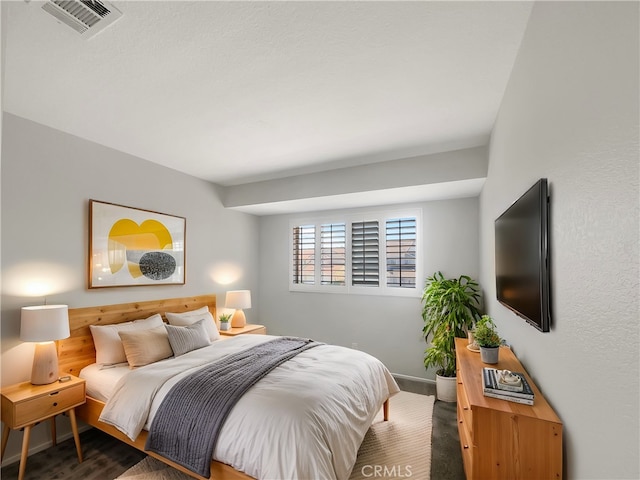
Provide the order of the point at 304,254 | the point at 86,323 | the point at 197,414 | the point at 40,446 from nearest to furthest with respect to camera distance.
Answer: the point at 197,414 → the point at 40,446 → the point at 86,323 → the point at 304,254

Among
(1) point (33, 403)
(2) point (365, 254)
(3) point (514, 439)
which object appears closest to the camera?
(3) point (514, 439)

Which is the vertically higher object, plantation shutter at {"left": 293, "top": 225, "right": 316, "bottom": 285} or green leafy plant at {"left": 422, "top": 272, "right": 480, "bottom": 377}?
plantation shutter at {"left": 293, "top": 225, "right": 316, "bottom": 285}

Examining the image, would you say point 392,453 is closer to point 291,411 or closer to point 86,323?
point 291,411

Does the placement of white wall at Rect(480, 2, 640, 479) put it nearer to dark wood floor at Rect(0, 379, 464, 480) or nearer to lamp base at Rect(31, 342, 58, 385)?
dark wood floor at Rect(0, 379, 464, 480)

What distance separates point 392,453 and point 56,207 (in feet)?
11.3

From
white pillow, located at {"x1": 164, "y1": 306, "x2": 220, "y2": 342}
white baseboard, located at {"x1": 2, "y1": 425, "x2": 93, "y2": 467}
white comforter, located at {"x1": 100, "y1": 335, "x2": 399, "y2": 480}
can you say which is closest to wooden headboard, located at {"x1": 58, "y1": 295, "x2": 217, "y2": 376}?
white pillow, located at {"x1": 164, "y1": 306, "x2": 220, "y2": 342}

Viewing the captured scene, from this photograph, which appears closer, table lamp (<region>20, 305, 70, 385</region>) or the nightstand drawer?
the nightstand drawer

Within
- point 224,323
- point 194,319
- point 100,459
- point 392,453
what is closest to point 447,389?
point 392,453

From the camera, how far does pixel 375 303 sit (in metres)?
4.40

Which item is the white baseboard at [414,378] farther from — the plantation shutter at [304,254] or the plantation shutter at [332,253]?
the plantation shutter at [304,254]

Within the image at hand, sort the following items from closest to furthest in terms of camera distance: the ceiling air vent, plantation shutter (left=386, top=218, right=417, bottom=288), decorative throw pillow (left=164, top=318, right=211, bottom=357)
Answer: the ceiling air vent → decorative throw pillow (left=164, top=318, right=211, bottom=357) → plantation shutter (left=386, top=218, right=417, bottom=288)

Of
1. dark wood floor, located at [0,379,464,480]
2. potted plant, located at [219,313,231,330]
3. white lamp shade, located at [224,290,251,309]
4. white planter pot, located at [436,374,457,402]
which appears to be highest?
white lamp shade, located at [224,290,251,309]

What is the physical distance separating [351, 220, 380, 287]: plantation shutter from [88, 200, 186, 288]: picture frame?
2244mm

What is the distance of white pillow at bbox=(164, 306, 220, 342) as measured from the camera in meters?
3.54
